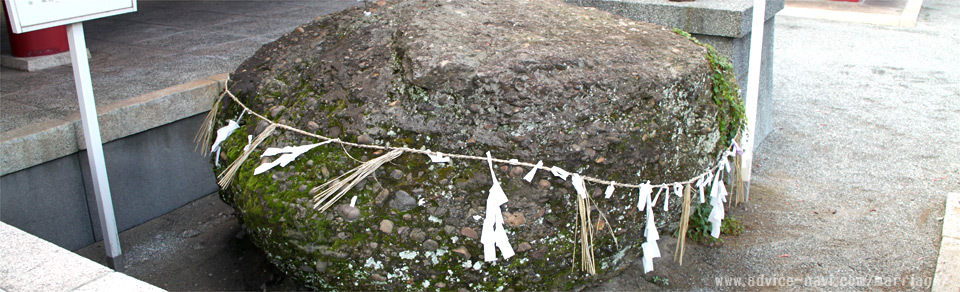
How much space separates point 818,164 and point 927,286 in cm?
140

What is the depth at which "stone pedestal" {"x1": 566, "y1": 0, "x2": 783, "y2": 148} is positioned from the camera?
3.63 meters

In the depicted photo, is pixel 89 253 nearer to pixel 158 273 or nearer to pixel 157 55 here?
pixel 158 273

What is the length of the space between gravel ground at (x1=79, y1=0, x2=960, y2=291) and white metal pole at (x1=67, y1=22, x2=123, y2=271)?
0.18m

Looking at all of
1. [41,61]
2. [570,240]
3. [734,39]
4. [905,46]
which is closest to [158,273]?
[570,240]

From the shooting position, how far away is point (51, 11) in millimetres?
2512

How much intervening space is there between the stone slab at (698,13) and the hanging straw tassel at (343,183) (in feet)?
6.87

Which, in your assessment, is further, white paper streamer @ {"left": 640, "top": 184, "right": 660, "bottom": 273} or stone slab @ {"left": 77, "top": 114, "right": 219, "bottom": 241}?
stone slab @ {"left": 77, "top": 114, "right": 219, "bottom": 241}

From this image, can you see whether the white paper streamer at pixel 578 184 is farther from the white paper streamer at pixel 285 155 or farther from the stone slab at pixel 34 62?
the stone slab at pixel 34 62

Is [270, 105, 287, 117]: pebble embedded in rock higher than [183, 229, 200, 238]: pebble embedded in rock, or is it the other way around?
[270, 105, 287, 117]: pebble embedded in rock

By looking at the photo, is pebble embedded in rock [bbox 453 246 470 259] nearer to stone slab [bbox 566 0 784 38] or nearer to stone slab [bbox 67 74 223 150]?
stone slab [bbox 67 74 223 150]

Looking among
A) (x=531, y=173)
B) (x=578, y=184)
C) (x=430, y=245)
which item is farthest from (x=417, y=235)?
(x=578, y=184)

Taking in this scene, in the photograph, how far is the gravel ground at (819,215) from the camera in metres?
2.87

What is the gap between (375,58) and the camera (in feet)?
8.20

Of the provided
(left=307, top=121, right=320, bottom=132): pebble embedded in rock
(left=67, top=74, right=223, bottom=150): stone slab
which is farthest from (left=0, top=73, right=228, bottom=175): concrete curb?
(left=307, top=121, right=320, bottom=132): pebble embedded in rock
